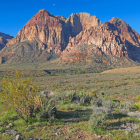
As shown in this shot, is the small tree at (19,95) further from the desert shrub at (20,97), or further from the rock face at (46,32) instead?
the rock face at (46,32)

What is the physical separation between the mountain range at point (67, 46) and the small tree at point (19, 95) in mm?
86781

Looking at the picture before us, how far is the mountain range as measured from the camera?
10109cm

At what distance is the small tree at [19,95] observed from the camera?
5.98m

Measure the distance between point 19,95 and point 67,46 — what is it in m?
135

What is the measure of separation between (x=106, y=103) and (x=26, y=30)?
160 m

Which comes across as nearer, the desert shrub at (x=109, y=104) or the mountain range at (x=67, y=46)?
the desert shrub at (x=109, y=104)

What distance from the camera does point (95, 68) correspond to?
8038cm

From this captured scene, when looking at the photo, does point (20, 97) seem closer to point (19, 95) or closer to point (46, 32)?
point (19, 95)

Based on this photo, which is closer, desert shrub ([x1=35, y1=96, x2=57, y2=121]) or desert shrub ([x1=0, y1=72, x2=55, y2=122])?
desert shrub ([x1=0, y1=72, x2=55, y2=122])

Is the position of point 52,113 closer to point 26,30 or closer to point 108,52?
point 108,52

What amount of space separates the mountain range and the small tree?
86781 millimetres

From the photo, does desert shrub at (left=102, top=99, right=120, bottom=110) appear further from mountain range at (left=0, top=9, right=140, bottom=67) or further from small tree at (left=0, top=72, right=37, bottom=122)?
mountain range at (left=0, top=9, right=140, bottom=67)

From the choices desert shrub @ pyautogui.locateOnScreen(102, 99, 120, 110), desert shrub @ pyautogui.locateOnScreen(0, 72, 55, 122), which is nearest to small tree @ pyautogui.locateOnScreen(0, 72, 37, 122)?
desert shrub @ pyautogui.locateOnScreen(0, 72, 55, 122)

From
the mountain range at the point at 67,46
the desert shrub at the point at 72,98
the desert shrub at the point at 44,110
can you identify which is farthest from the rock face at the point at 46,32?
the desert shrub at the point at 44,110
